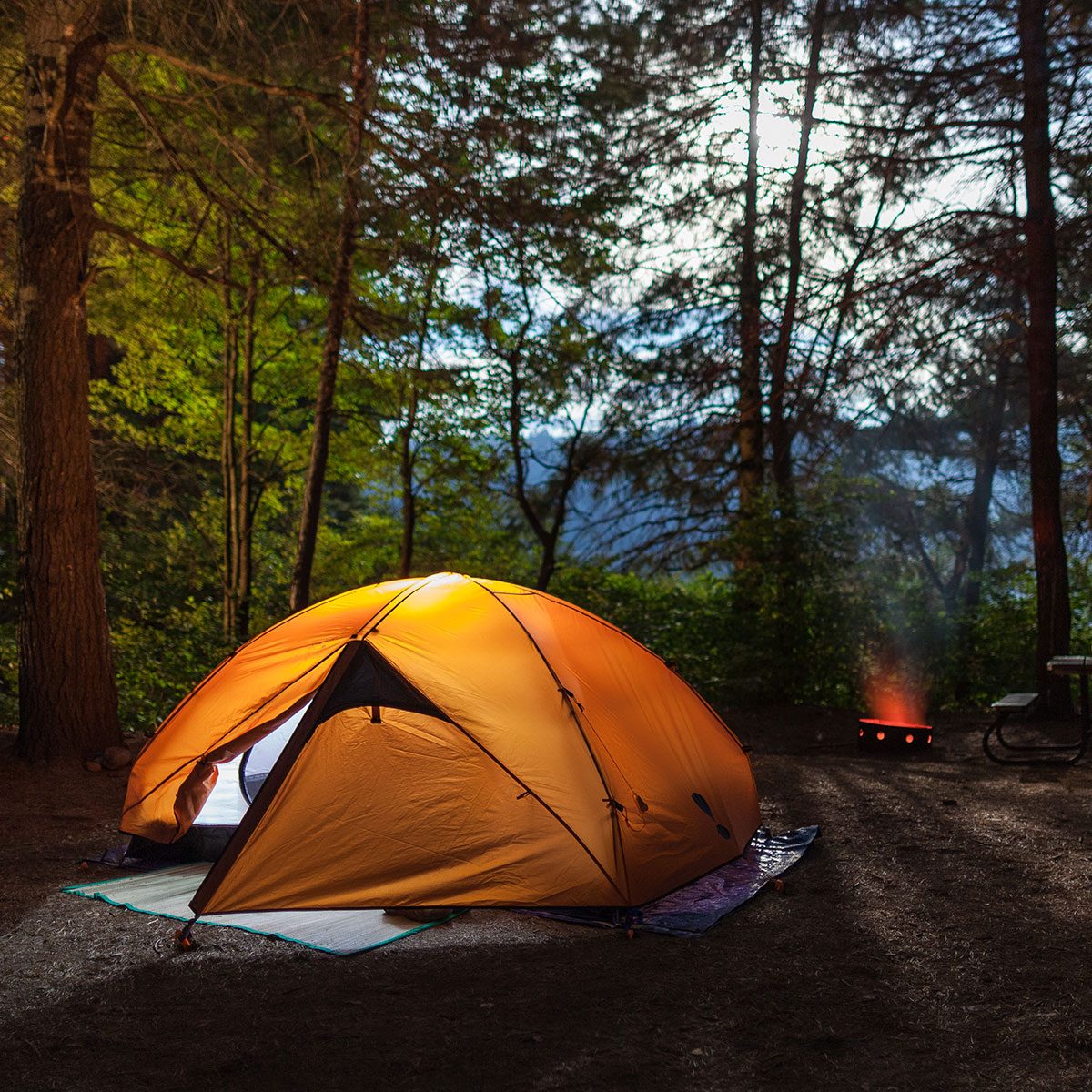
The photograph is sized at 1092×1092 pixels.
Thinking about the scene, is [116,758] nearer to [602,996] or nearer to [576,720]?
[576,720]

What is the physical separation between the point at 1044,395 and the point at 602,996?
923 centimetres

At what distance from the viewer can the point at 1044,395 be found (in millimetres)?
10914

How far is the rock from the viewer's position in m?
7.61

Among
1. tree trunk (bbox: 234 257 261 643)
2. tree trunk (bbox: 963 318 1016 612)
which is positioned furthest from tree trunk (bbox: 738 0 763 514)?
tree trunk (bbox: 963 318 1016 612)

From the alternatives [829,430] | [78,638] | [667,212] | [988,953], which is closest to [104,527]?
[78,638]

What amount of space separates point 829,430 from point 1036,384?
316cm

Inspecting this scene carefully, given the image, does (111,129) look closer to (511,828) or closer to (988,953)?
(511,828)

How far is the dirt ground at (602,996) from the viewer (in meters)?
3.22

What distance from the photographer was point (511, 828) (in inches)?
190

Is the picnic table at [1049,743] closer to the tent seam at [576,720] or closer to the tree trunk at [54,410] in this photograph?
the tent seam at [576,720]

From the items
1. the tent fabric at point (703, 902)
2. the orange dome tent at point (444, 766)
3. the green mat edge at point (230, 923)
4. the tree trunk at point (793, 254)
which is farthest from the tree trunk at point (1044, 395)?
the green mat edge at point (230, 923)

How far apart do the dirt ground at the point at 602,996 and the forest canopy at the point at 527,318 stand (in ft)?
13.7

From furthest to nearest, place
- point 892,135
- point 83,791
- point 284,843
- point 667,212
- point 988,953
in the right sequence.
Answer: point 667,212 → point 892,135 → point 83,791 → point 284,843 → point 988,953

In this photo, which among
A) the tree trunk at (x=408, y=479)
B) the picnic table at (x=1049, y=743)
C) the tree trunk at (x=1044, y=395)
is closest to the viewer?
the picnic table at (x=1049, y=743)
